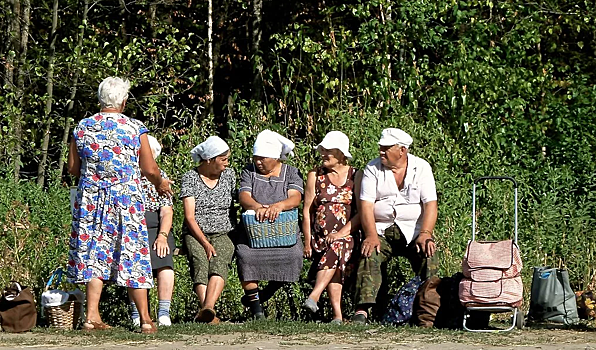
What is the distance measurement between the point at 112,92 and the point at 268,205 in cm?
176

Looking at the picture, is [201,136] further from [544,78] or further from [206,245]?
[544,78]

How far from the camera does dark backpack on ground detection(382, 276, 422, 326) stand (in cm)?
852

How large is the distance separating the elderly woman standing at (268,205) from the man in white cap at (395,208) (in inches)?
22.6

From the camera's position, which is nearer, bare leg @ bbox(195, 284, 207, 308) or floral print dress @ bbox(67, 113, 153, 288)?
floral print dress @ bbox(67, 113, 153, 288)

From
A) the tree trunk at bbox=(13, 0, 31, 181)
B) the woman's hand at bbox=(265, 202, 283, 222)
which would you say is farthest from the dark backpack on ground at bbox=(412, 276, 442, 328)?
the tree trunk at bbox=(13, 0, 31, 181)

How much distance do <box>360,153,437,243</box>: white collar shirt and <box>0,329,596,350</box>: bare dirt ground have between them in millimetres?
1007

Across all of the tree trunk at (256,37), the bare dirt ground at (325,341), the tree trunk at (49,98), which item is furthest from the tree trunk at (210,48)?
the bare dirt ground at (325,341)

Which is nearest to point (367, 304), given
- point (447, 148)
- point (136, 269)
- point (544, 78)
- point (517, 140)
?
point (136, 269)

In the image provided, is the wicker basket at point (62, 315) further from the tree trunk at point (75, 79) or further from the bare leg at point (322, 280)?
the tree trunk at point (75, 79)

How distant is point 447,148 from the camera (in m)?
10.8

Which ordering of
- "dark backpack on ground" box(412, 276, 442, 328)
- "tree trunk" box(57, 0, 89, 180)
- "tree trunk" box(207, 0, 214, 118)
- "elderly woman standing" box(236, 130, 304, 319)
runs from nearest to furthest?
"dark backpack on ground" box(412, 276, 442, 328), "elderly woman standing" box(236, 130, 304, 319), "tree trunk" box(57, 0, 89, 180), "tree trunk" box(207, 0, 214, 118)

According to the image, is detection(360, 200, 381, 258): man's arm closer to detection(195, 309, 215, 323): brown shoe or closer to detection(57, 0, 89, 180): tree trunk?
detection(195, 309, 215, 323): brown shoe

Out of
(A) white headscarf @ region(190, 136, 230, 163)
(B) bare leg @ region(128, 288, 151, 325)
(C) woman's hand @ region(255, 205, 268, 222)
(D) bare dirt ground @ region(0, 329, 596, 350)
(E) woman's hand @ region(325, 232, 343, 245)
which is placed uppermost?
(A) white headscarf @ region(190, 136, 230, 163)

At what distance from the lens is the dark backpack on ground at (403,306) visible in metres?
8.52
